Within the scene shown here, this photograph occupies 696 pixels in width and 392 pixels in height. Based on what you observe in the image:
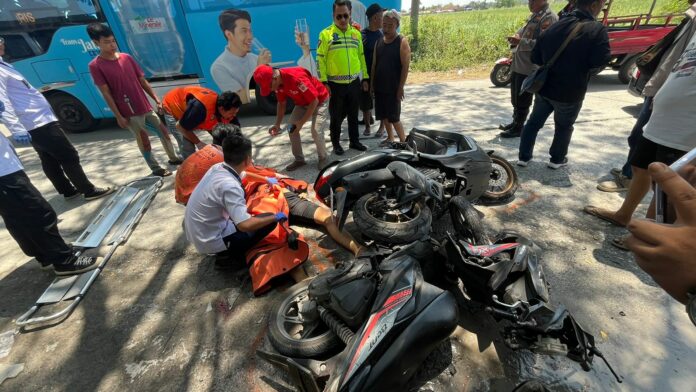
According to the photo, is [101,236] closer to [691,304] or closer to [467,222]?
[467,222]

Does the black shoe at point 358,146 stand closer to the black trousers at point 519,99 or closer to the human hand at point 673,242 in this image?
the black trousers at point 519,99

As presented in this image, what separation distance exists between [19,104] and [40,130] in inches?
14.3

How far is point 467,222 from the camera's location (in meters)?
2.51

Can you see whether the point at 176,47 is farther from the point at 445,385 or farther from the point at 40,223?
the point at 445,385

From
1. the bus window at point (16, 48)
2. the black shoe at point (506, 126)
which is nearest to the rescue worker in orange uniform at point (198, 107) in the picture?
the black shoe at point (506, 126)

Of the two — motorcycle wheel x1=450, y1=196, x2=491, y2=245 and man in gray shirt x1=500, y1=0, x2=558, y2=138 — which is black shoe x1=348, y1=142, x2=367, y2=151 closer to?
man in gray shirt x1=500, y1=0, x2=558, y2=138

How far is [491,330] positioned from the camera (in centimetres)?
205

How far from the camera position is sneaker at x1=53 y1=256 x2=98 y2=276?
279cm

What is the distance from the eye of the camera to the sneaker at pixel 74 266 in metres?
2.79

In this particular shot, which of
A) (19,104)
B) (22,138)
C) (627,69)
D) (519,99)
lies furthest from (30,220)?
(627,69)

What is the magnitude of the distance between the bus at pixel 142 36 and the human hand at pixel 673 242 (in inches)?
256

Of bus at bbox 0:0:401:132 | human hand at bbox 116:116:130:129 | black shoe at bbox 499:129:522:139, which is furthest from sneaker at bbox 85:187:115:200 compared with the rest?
black shoe at bbox 499:129:522:139

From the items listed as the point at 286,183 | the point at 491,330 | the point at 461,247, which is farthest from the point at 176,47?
the point at 491,330

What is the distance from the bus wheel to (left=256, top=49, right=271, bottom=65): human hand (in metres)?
3.99
